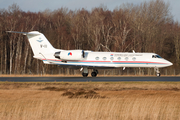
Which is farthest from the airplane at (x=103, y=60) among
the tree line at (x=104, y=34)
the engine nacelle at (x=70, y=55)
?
the tree line at (x=104, y=34)

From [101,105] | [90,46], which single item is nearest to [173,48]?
[90,46]

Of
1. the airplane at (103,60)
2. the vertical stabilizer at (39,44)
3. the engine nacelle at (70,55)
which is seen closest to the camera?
the airplane at (103,60)

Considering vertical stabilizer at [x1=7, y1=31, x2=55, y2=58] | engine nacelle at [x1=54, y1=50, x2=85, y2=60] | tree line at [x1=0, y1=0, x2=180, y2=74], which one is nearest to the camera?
engine nacelle at [x1=54, y1=50, x2=85, y2=60]

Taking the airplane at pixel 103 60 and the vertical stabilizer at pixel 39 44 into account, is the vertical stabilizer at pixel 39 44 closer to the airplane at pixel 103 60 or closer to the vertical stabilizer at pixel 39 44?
the vertical stabilizer at pixel 39 44

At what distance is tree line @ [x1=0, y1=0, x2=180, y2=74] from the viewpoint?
55094 millimetres

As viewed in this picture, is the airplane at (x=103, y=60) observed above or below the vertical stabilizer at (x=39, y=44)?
below

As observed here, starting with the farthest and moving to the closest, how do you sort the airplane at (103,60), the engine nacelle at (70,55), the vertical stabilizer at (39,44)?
the vertical stabilizer at (39,44), the engine nacelle at (70,55), the airplane at (103,60)

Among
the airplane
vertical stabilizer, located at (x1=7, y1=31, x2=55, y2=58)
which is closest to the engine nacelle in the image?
the airplane

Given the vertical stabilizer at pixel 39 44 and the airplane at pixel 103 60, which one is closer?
the airplane at pixel 103 60

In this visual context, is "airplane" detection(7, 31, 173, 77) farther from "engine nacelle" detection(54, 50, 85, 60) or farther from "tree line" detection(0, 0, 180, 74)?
"tree line" detection(0, 0, 180, 74)

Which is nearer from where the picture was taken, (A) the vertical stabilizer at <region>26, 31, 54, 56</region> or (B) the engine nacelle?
(B) the engine nacelle

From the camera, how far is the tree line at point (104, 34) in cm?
5509

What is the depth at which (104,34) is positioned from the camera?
5941cm

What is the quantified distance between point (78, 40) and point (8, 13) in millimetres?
19127
